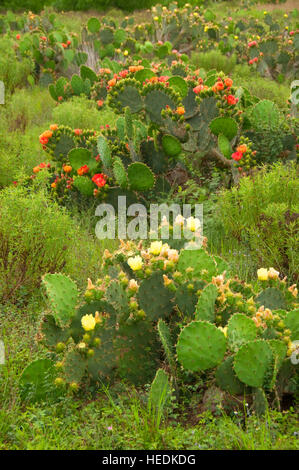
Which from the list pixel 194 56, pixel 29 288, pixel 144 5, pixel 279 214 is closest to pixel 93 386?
pixel 29 288

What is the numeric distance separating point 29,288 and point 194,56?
24.5 ft

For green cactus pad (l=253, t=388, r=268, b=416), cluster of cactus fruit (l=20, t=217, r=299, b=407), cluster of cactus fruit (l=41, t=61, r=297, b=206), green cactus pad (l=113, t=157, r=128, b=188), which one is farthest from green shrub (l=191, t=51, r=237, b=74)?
green cactus pad (l=253, t=388, r=268, b=416)

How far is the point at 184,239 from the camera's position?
11.1 feet

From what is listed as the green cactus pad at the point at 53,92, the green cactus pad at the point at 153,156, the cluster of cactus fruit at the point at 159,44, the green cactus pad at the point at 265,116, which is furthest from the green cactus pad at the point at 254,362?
the green cactus pad at the point at 53,92

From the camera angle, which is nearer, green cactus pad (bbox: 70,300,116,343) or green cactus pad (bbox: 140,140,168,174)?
green cactus pad (bbox: 70,300,116,343)

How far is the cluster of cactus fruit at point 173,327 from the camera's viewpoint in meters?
2.69

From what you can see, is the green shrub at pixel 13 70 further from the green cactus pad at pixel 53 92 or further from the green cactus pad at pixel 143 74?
the green cactus pad at pixel 143 74

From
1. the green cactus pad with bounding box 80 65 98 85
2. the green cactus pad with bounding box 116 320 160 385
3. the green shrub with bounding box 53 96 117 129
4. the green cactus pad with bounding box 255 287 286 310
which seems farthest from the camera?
the green cactus pad with bounding box 80 65 98 85

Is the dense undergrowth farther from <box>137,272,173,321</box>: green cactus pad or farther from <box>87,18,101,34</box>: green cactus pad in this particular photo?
<box>87,18,101,34</box>: green cactus pad

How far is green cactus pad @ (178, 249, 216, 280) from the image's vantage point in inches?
123

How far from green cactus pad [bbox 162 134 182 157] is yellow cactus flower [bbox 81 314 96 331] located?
2717 millimetres

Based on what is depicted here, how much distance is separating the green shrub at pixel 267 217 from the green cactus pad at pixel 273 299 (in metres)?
0.83

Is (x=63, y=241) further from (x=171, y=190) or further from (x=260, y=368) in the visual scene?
(x=260, y=368)

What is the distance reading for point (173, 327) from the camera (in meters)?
3.11
